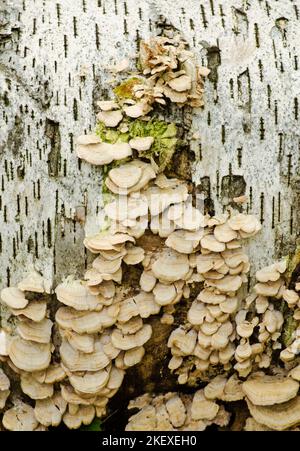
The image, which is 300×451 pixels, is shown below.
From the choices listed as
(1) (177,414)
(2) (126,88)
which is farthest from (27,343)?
(2) (126,88)

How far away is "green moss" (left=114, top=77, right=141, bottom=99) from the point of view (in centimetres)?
309

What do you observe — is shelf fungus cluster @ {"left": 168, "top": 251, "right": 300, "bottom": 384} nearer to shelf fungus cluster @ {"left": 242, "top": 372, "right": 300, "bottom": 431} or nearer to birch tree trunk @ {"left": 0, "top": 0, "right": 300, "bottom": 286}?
shelf fungus cluster @ {"left": 242, "top": 372, "right": 300, "bottom": 431}

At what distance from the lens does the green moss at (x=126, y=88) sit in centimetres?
309

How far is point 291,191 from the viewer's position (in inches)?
128

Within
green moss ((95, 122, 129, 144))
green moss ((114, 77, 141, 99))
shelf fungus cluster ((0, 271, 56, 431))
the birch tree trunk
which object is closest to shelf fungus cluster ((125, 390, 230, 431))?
shelf fungus cluster ((0, 271, 56, 431))

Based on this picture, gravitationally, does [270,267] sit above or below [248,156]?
below

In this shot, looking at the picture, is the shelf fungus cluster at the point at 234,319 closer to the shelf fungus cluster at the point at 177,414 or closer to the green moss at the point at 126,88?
the shelf fungus cluster at the point at 177,414

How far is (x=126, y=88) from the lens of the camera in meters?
3.09

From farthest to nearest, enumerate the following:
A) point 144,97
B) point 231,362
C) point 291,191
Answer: point 231,362 < point 291,191 < point 144,97

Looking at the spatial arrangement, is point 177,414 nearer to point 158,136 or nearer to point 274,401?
Result: point 274,401

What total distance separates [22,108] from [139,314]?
1.40m

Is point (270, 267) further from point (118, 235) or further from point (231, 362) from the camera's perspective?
point (118, 235)

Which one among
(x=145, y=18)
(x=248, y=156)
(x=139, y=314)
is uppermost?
(x=145, y=18)

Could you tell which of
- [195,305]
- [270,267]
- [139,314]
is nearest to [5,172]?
[139,314]
